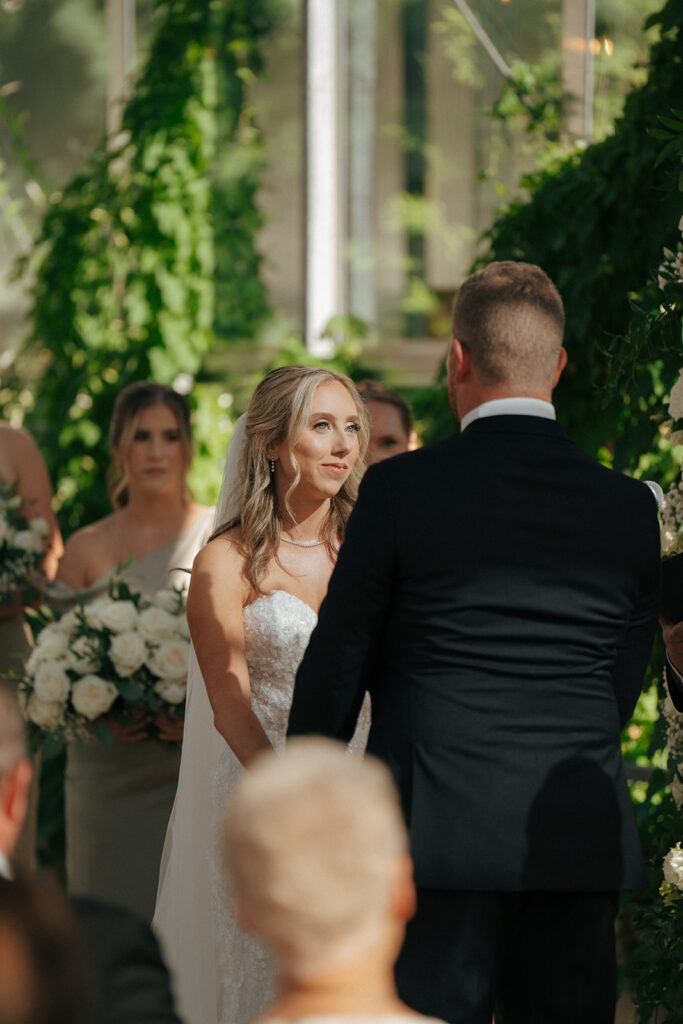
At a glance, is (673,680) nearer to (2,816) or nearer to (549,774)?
(549,774)

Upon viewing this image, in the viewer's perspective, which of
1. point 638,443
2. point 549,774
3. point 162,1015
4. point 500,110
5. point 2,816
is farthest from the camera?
point 500,110

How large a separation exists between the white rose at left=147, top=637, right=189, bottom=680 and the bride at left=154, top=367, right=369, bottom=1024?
0.62 metres

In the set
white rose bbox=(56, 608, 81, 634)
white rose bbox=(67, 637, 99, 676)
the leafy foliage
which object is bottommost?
the leafy foliage

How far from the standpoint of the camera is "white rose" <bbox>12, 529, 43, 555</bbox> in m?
4.72

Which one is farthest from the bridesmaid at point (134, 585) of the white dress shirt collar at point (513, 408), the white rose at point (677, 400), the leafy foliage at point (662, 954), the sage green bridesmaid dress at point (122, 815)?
the white dress shirt collar at point (513, 408)

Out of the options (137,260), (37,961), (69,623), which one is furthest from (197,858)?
(137,260)

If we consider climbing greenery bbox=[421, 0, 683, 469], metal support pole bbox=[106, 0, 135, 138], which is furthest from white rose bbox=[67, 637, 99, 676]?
metal support pole bbox=[106, 0, 135, 138]

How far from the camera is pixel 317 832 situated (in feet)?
4.42

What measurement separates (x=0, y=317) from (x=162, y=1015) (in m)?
7.23

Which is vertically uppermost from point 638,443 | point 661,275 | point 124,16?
point 124,16

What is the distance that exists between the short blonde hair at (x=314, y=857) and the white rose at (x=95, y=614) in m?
2.74

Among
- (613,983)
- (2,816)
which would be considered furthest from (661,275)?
(2,816)

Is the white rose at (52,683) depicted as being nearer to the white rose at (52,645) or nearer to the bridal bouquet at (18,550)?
the white rose at (52,645)

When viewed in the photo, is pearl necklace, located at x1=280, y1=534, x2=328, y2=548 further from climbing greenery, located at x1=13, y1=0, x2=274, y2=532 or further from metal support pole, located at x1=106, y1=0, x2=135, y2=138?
metal support pole, located at x1=106, y1=0, x2=135, y2=138
